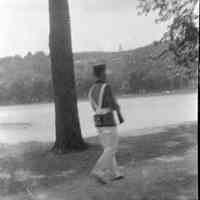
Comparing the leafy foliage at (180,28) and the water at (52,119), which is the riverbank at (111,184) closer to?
the leafy foliage at (180,28)

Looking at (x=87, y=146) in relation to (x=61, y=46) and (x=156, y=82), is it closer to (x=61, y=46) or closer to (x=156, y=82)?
(x=61, y=46)

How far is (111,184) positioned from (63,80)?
3241 mm

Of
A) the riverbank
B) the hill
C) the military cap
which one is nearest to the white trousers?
the riverbank

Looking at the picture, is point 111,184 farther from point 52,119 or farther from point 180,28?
point 52,119

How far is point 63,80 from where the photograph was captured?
7.81 m

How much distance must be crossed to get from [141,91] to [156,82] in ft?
2.96

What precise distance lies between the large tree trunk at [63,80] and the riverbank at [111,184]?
0.42 meters

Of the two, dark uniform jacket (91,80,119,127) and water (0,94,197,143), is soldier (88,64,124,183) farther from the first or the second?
water (0,94,197,143)

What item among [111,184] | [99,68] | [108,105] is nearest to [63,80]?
[99,68]

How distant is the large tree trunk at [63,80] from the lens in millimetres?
7812

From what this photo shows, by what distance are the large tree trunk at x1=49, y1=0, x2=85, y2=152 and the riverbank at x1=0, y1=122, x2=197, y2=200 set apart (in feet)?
1.39

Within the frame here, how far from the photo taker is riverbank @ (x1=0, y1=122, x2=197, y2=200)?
4.80 m

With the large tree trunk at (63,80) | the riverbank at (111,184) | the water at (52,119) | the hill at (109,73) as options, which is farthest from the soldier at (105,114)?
the water at (52,119)

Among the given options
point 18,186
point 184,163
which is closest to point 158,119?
point 184,163
